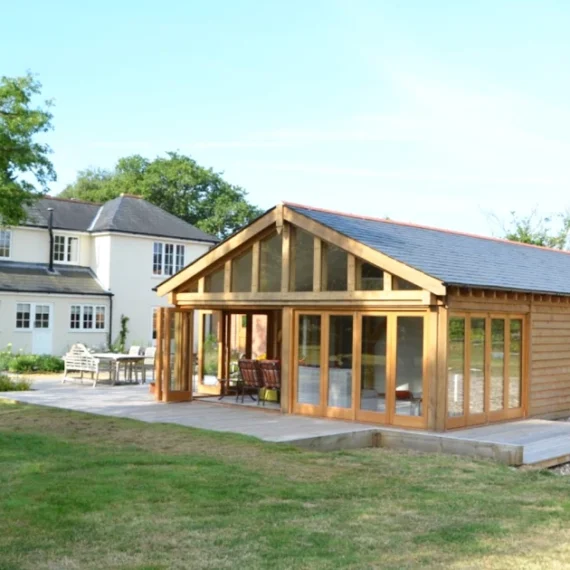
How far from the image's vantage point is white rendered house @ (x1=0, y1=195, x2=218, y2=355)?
3153 cm

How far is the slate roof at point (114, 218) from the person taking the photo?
34459mm

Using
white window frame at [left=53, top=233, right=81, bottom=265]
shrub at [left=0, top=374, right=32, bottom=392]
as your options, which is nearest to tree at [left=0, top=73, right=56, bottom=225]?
shrub at [left=0, top=374, right=32, bottom=392]

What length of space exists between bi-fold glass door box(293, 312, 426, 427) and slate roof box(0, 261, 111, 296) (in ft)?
60.6

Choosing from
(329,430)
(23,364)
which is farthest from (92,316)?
(329,430)

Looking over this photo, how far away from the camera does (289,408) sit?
15.7m

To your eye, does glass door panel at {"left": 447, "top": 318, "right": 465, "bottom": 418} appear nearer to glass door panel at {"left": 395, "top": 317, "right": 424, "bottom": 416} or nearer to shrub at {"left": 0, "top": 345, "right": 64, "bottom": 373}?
glass door panel at {"left": 395, "top": 317, "right": 424, "bottom": 416}

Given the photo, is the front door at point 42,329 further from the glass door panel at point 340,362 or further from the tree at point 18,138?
the glass door panel at point 340,362

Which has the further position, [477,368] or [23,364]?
[23,364]

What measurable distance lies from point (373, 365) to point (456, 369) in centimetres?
146

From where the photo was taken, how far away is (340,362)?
1496 centimetres

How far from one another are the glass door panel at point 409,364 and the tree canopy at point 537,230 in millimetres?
36200

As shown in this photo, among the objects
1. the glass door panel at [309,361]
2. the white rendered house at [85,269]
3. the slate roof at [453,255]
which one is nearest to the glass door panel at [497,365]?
the slate roof at [453,255]

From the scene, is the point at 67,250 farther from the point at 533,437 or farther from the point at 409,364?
the point at 533,437

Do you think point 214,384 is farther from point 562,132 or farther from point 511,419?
point 562,132
